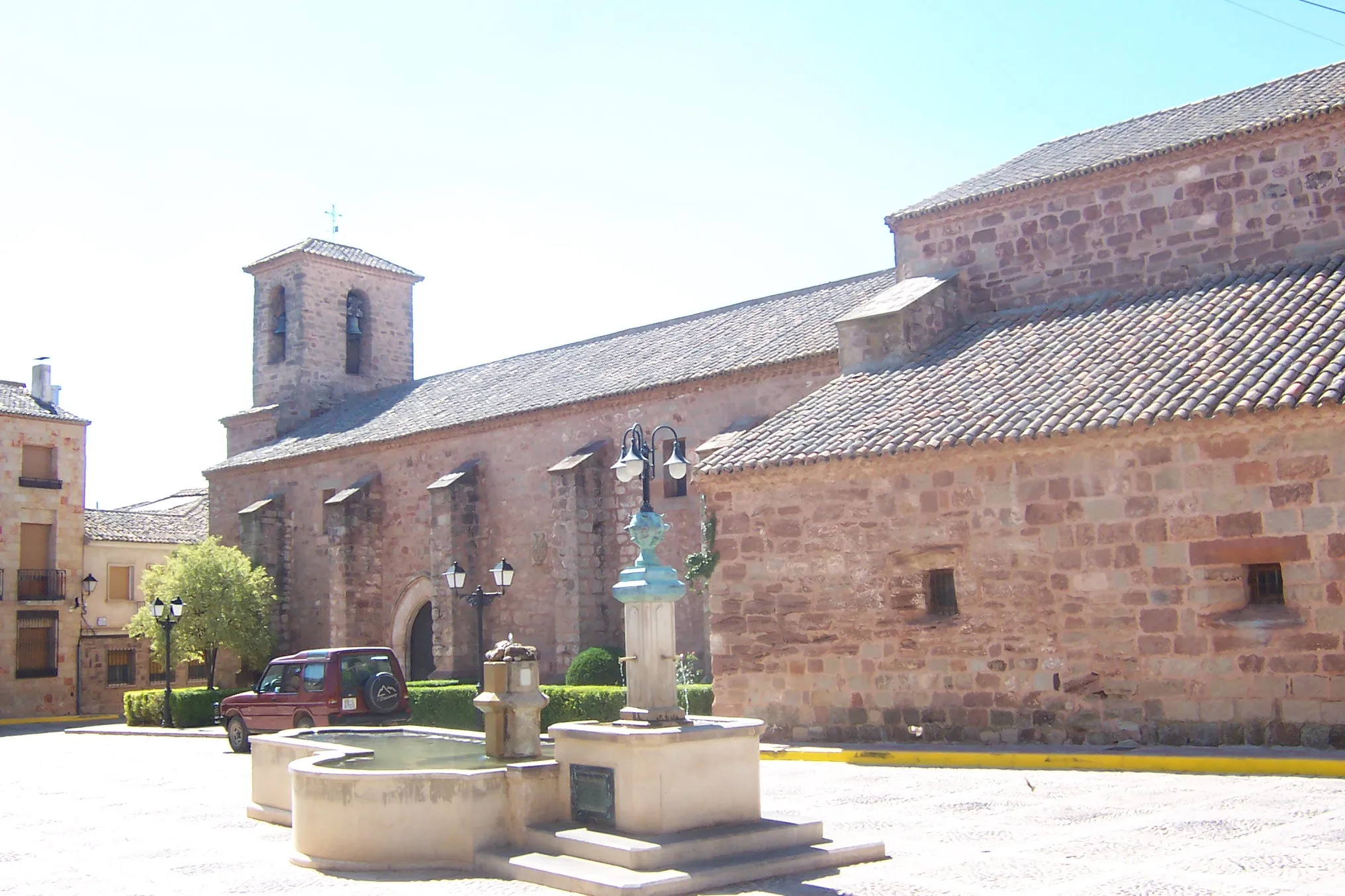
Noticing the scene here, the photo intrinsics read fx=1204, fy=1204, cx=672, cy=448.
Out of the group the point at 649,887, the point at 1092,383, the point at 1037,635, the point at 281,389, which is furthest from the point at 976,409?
the point at 281,389

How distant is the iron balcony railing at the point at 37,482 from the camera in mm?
32125

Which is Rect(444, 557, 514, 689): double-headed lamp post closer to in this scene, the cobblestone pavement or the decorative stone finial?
the cobblestone pavement

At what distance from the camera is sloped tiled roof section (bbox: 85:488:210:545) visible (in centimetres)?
3494

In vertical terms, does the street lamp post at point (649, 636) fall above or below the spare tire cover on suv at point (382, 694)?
above

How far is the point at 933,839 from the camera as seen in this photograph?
8.41 meters

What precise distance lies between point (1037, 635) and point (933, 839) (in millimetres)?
5362

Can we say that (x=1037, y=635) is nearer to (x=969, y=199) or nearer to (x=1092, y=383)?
(x=1092, y=383)

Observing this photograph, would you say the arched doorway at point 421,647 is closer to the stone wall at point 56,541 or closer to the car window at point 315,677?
the car window at point 315,677

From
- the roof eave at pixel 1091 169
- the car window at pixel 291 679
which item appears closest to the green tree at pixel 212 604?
the car window at pixel 291 679

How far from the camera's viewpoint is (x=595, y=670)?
1992cm

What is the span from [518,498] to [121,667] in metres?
16.4

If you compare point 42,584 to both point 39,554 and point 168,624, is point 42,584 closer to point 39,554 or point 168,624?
point 39,554

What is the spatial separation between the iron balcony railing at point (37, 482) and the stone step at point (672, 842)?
29008mm

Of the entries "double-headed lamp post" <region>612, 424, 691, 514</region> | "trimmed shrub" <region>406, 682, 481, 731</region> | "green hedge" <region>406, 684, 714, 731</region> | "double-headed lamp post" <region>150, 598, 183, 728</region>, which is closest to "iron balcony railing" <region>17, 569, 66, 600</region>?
"double-headed lamp post" <region>150, 598, 183, 728</region>
